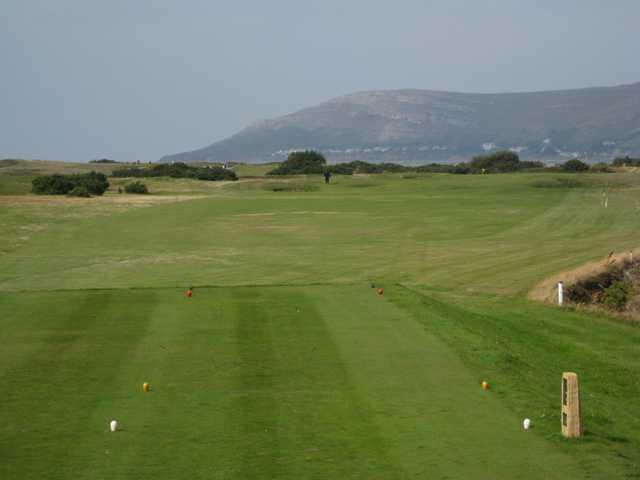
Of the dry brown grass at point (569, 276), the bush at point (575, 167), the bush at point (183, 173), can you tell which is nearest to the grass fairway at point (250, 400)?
the dry brown grass at point (569, 276)

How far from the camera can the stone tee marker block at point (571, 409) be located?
10.1 metres

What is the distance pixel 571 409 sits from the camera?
1013 centimetres

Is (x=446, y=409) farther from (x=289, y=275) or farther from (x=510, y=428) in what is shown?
(x=289, y=275)

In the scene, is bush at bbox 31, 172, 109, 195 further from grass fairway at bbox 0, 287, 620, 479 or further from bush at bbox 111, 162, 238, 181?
grass fairway at bbox 0, 287, 620, 479

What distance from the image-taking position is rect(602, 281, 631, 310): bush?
2312 centimetres

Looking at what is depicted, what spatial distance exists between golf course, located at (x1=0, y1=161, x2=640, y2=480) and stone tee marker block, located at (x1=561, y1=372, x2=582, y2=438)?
14 centimetres

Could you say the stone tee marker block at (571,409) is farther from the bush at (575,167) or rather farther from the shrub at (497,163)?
the shrub at (497,163)

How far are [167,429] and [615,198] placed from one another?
52.2 metres

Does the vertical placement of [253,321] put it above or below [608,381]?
above

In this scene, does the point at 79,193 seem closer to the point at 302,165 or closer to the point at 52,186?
the point at 52,186

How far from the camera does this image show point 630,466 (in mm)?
9359

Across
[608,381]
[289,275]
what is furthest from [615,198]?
[608,381]

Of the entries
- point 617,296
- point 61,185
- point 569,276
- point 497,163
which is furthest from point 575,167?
point 617,296

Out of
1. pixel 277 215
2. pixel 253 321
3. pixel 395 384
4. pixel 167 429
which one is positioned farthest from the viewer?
pixel 277 215
